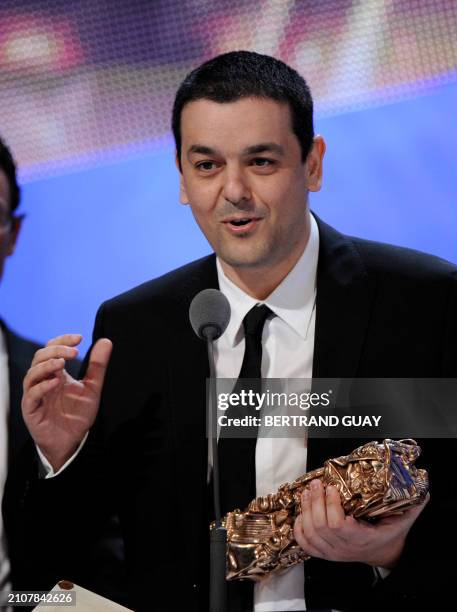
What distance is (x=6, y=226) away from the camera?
2984 millimetres

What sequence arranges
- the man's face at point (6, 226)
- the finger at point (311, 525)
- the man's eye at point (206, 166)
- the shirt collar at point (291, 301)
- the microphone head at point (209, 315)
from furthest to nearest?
the man's face at point (6, 226) → the shirt collar at point (291, 301) → the man's eye at point (206, 166) → the finger at point (311, 525) → the microphone head at point (209, 315)

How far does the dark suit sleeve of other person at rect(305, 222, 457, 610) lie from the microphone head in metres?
0.57

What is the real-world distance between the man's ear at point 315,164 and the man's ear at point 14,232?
1020 mm

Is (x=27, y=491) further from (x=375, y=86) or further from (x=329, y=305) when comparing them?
(x=375, y=86)

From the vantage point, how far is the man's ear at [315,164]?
2607 mm

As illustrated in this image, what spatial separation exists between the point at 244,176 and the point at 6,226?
0.95 m

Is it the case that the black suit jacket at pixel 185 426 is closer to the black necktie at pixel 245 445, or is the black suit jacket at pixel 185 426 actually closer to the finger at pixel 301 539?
the black necktie at pixel 245 445

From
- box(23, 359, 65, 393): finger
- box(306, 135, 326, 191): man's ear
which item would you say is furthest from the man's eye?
box(23, 359, 65, 393): finger

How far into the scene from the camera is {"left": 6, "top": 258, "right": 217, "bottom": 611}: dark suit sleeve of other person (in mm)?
2520

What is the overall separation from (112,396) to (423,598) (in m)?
1.04

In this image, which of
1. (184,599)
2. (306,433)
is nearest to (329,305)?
(306,433)

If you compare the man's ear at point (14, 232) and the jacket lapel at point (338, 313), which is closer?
the jacket lapel at point (338, 313)

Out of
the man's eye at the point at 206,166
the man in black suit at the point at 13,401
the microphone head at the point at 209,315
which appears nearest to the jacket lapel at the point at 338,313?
the man's eye at the point at 206,166

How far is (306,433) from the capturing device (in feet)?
8.27
